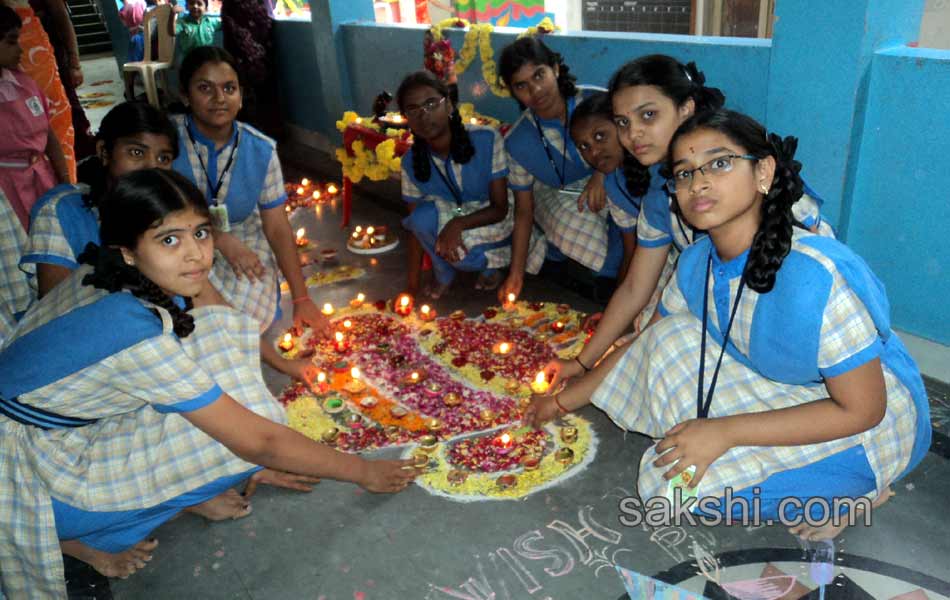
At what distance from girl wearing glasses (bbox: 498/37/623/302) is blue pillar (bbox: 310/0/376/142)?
3.32 meters

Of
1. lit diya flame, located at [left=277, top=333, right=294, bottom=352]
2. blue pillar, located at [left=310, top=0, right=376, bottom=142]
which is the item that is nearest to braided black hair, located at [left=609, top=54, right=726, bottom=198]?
lit diya flame, located at [left=277, top=333, right=294, bottom=352]

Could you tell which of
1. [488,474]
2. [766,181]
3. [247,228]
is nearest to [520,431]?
[488,474]

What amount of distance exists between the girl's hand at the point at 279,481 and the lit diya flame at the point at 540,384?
886 mm

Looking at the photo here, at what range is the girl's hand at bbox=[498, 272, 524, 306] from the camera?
381 centimetres

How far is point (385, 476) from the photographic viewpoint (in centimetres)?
238

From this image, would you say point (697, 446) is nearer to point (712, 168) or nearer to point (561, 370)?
point (712, 168)

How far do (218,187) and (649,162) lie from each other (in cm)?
213

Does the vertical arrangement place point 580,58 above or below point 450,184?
above

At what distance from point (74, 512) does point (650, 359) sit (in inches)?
70.9

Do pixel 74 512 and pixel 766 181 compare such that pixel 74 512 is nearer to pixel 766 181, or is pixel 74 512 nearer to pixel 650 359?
pixel 650 359

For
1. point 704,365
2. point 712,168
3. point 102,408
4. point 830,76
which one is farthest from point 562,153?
point 102,408

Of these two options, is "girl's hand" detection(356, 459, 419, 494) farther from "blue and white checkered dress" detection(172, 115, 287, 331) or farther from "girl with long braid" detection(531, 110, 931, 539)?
"blue and white checkered dress" detection(172, 115, 287, 331)

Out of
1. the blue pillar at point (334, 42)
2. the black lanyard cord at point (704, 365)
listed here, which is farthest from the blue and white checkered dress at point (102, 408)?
the blue pillar at point (334, 42)

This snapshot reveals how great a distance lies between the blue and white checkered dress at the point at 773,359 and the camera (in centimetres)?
174
